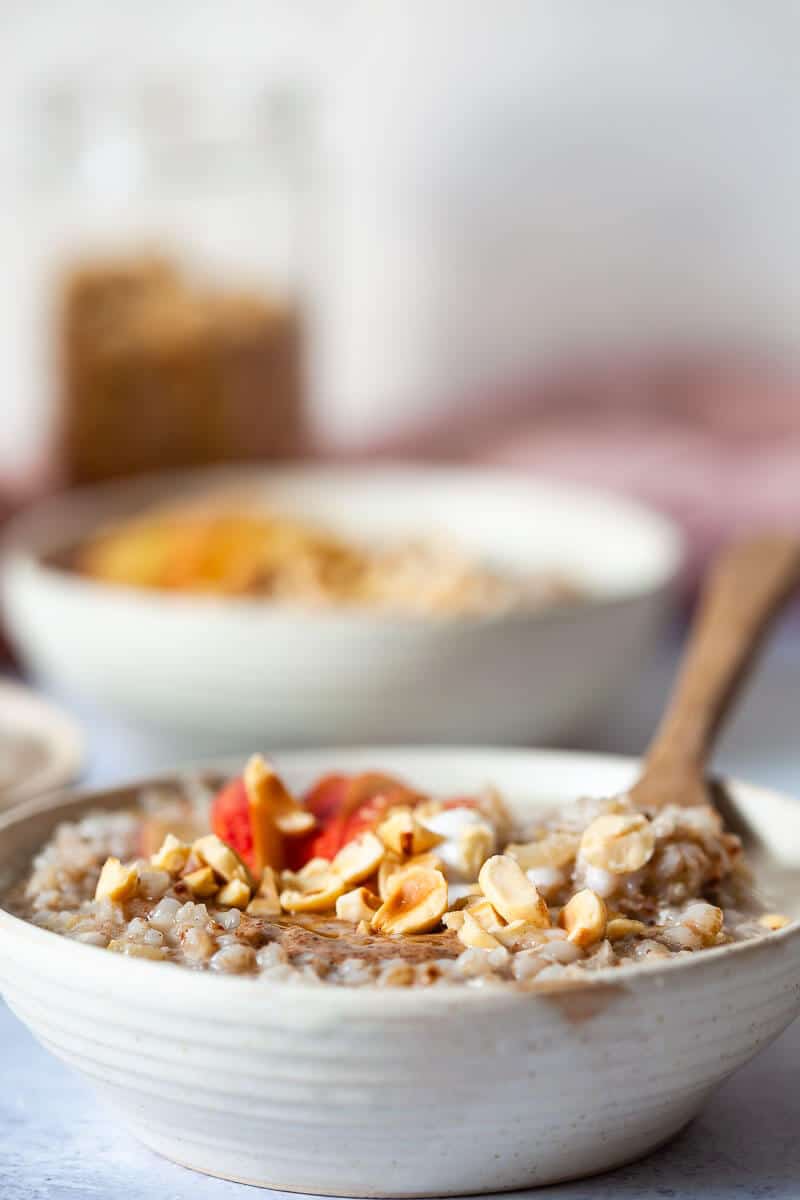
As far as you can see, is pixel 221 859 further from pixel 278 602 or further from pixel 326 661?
pixel 278 602

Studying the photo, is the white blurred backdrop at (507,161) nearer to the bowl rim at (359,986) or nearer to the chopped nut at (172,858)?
the chopped nut at (172,858)

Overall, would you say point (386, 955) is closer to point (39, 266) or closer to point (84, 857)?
point (84, 857)

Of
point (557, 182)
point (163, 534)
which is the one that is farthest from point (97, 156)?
point (557, 182)

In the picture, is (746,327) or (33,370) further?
(746,327)

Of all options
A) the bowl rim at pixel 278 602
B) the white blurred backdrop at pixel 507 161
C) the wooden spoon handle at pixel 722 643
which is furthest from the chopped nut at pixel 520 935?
A: the white blurred backdrop at pixel 507 161

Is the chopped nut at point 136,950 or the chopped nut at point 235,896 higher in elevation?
the chopped nut at point 136,950

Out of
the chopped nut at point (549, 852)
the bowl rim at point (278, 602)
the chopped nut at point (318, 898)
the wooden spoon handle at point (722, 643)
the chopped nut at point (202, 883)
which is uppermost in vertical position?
the chopped nut at point (549, 852)

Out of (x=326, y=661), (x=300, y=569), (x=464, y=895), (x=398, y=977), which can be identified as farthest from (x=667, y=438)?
(x=398, y=977)
